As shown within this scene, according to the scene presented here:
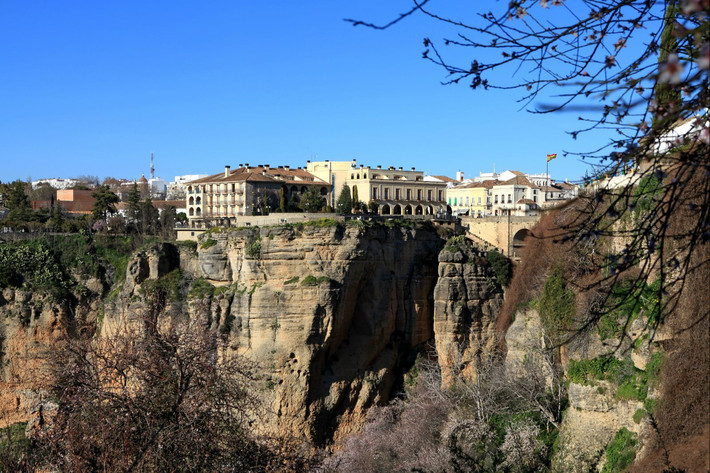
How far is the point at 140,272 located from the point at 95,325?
3.02 m

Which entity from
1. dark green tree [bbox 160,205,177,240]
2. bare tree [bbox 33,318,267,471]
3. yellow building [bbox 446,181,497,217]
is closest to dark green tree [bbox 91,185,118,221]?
dark green tree [bbox 160,205,177,240]

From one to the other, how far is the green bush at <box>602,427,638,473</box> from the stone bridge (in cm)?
1396

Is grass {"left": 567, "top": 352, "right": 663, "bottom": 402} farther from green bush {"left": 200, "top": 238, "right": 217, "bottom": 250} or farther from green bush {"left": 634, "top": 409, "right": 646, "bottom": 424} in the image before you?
green bush {"left": 200, "top": 238, "right": 217, "bottom": 250}

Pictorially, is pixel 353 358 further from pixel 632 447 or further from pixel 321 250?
pixel 632 447

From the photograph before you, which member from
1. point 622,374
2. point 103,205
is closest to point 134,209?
point 103,205

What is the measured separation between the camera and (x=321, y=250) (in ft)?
75.5

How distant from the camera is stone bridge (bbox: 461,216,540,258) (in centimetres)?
2719

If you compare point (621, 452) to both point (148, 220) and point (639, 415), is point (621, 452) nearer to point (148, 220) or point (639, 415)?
point (639, 415)

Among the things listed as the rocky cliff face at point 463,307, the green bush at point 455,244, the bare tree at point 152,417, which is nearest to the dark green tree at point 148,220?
the green bush at point 455,244

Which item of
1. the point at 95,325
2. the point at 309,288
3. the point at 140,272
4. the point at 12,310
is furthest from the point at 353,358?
the point at 12,310

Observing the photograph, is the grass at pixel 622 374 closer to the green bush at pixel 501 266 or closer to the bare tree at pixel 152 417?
the bare tree at pixel 152 417

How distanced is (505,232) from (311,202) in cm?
752

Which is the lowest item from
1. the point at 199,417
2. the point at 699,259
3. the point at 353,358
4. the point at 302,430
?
the point at 302,430

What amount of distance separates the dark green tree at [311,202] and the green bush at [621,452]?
19178 mm
